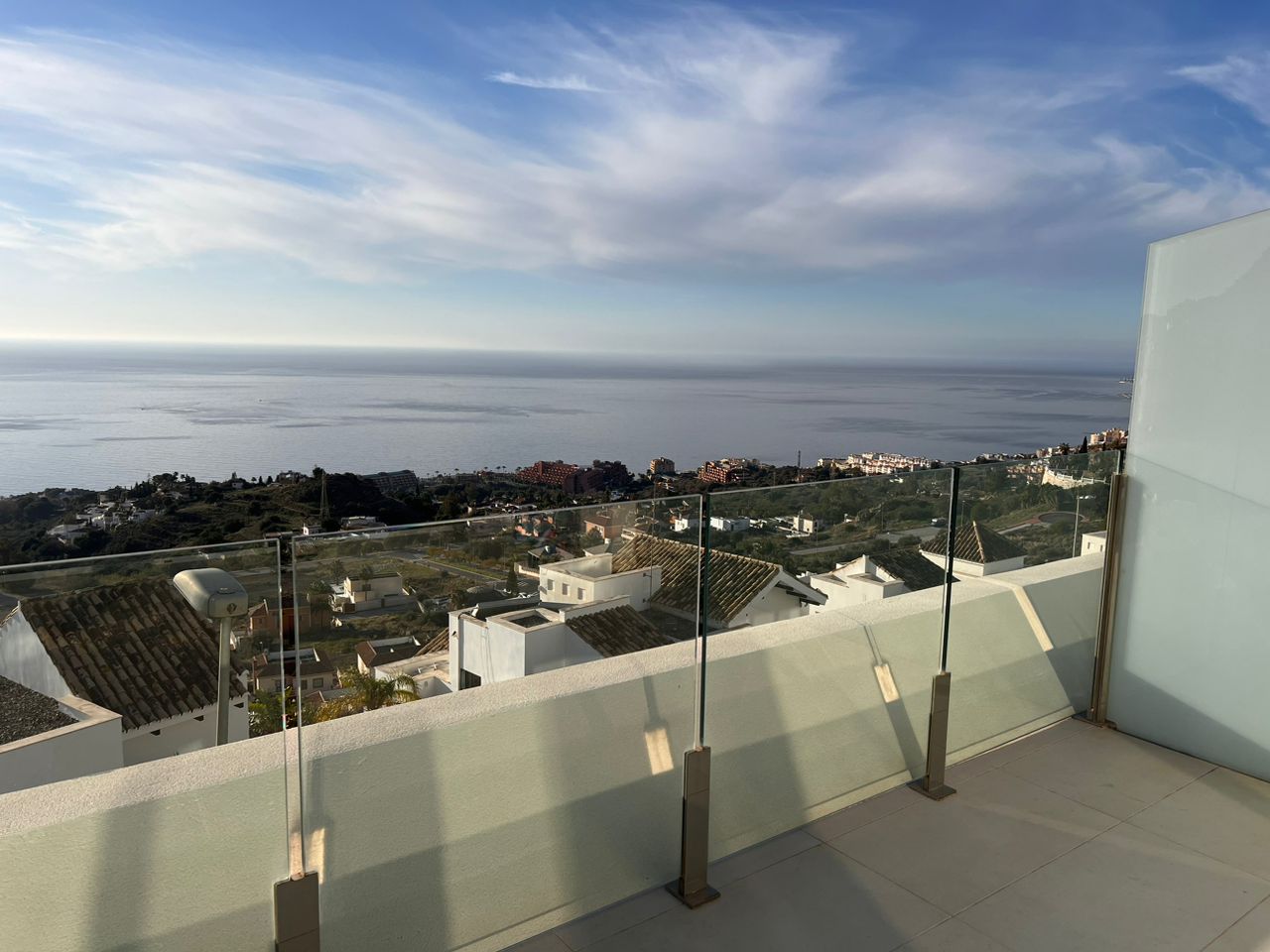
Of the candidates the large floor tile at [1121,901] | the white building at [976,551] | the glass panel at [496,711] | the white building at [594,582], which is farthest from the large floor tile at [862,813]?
the white building at [594,582]

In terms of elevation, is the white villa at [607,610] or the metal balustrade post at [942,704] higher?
the white villa at [607,610]

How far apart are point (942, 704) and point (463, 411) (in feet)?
121

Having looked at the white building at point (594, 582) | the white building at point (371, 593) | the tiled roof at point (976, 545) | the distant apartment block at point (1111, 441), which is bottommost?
the tiled roof at point (976, 545)

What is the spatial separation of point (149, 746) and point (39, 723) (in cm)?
21

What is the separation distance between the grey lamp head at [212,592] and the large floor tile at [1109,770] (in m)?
3.10

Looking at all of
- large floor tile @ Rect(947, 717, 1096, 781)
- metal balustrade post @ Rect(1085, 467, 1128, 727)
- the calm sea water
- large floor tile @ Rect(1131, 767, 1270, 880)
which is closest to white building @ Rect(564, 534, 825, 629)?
large floor tile @ Rect(947, 717, 1096, 781)

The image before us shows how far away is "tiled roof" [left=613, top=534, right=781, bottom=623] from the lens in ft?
7.91

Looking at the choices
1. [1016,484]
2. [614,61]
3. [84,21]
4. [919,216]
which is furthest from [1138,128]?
[84,21]

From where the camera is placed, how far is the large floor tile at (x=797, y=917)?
2.27 meters

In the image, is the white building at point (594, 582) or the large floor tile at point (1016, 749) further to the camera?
the large floor tile at point (1016, 749)

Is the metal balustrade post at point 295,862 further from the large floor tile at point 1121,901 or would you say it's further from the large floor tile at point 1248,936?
the large floor tile at point 1248,936

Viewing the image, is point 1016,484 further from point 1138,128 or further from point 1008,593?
point 1138,128

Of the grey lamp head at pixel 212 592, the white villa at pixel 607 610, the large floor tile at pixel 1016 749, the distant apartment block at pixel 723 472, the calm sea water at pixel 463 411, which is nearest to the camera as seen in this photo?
the grey lamp head at pixel 212 592

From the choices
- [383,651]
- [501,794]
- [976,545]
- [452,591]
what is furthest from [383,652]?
[976,545]
